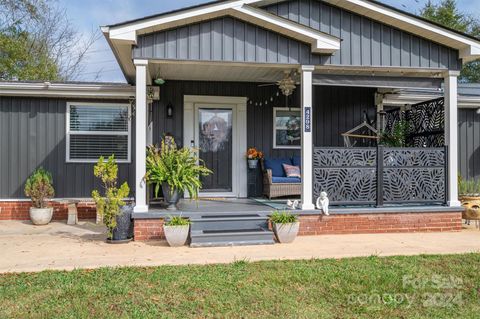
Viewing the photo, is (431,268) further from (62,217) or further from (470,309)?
(62,217)

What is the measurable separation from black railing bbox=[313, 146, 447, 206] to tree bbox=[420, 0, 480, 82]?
19.3m

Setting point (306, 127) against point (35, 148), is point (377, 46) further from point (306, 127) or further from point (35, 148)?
point (35, 148)

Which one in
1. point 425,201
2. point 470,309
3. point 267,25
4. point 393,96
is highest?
point 267,25

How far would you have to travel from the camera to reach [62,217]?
305 inches

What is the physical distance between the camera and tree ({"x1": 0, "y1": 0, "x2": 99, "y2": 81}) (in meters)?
15.4

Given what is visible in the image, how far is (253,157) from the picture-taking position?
8203 mm

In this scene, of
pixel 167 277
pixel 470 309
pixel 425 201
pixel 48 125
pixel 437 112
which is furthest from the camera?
pixel 48 125

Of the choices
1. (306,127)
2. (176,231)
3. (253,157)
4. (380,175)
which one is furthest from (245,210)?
(380,175)

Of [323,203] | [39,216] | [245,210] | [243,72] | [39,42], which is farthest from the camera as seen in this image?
[39,42]

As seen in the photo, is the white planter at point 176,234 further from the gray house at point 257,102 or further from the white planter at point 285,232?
the white planter at point 285,232

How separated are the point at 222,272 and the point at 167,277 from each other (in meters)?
0.56

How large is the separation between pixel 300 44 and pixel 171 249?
12.1 ft

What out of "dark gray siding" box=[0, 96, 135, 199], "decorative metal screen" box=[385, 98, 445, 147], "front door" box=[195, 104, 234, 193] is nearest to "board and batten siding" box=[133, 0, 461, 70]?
"decorative metal screen" box=[385, 98, 445, 147]

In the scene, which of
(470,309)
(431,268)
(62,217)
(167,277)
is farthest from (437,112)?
(62,217)
